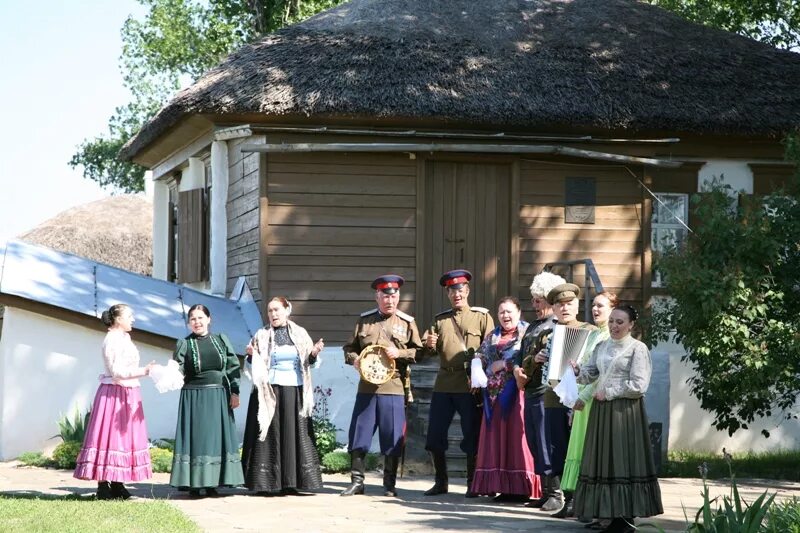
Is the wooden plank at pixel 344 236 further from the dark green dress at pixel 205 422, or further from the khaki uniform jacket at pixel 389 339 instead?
the dark green dress at pixel 205 422

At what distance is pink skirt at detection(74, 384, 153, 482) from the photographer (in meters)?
9.39

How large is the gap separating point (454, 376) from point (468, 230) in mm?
4421

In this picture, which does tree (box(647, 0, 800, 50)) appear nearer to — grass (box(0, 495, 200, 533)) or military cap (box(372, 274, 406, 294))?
military cap (box(372, 274, 406, 294))

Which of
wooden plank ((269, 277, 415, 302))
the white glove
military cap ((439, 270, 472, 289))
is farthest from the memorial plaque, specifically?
the white glove

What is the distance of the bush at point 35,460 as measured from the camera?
40.3ft

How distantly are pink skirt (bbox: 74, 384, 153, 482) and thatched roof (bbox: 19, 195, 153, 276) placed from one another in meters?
18.3

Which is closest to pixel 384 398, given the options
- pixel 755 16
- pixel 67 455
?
pixel 67 455

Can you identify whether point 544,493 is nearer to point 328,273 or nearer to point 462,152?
point 328,273

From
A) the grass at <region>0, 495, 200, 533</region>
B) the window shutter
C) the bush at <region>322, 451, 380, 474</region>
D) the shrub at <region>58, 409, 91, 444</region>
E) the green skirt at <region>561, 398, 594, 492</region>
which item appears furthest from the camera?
the window shutter

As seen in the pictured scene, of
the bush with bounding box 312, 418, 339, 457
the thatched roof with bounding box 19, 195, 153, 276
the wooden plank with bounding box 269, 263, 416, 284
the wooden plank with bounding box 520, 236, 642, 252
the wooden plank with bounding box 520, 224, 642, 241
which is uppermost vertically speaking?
the thatched roof with bounding box 19, 195, 153, 276

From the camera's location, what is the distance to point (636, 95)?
14266 mm

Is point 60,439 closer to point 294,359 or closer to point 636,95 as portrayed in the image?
point 294,359

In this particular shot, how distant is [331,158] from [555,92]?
261 cm

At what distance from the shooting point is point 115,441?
372 inches
